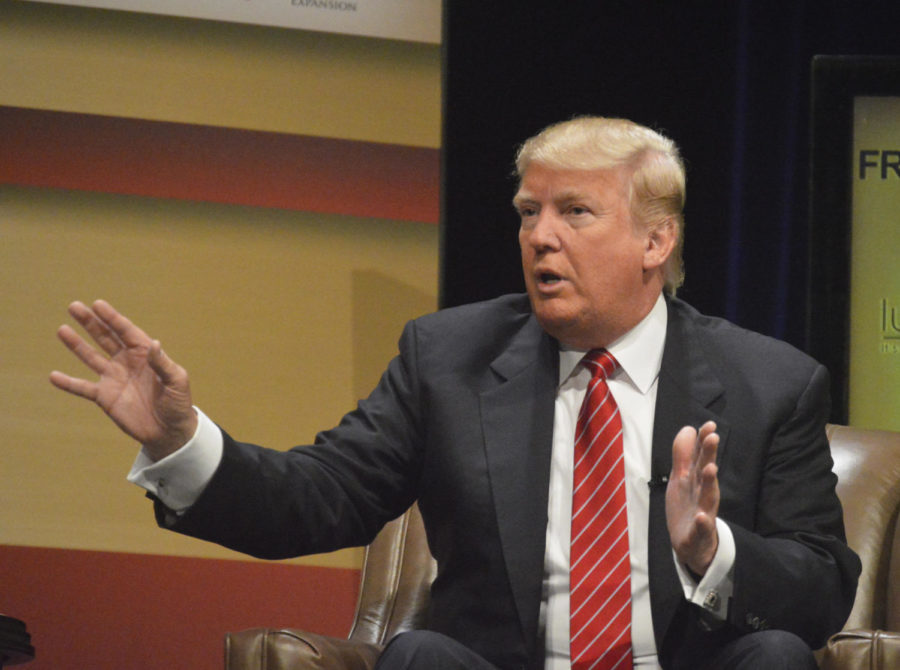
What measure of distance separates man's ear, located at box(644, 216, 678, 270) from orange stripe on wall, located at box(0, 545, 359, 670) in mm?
1435

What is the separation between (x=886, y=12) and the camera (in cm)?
320

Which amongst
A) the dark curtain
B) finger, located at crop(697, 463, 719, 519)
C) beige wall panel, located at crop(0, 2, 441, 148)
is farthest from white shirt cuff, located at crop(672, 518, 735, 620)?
beige wall panel, located at crop(0, 2, 441, 148)

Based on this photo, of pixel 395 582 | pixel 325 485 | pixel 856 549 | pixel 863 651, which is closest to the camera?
pixel 863 651

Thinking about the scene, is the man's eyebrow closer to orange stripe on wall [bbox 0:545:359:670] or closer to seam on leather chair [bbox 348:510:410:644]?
seam on leather chair [bbox 348:510:410:644]

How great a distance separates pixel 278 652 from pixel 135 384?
0.52m

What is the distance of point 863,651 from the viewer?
167cm

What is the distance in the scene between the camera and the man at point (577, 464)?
1.56 meters

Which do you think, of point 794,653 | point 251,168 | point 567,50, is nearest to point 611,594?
point 794,653

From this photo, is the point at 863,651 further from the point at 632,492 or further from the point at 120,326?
the point at 120,326

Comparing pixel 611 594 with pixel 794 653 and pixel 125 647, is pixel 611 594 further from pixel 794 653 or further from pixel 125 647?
pixel 125 647

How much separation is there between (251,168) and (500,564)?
1595 millimetres

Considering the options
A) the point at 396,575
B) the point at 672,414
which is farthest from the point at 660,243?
the point at 396,575

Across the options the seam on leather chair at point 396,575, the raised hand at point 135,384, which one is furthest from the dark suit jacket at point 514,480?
the seam on leather chair at point 396,575

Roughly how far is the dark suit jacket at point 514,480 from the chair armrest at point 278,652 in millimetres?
152
